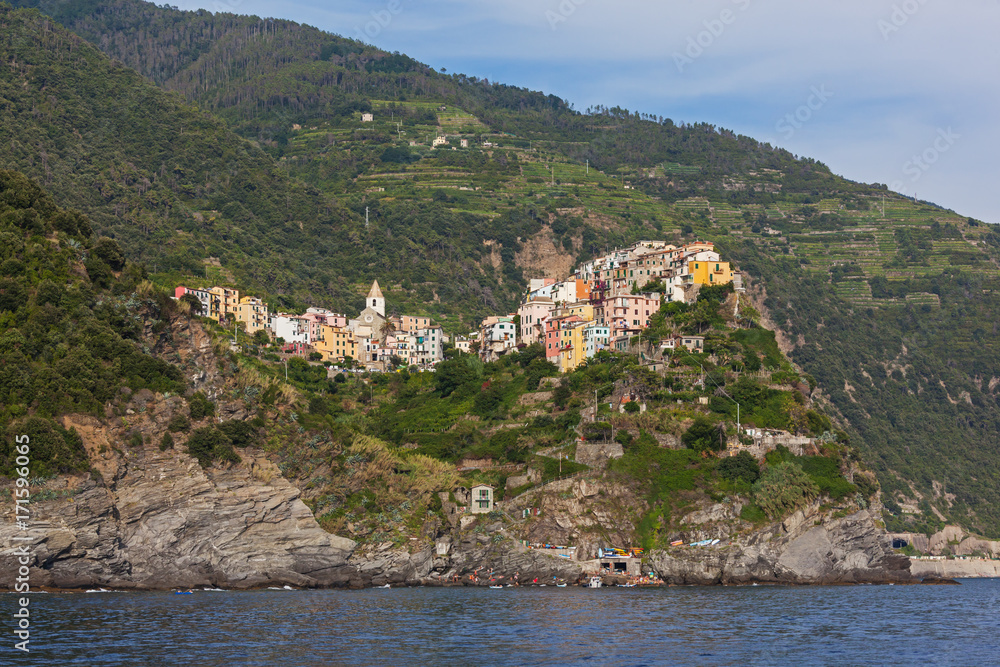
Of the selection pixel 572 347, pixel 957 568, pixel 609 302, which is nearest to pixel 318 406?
pixel 572 347

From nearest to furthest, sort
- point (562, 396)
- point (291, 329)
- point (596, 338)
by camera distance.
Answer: point (562, 396) → point (596, 338) → point (291, 329)

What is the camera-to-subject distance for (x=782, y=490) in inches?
3959

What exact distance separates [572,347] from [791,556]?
35.4m

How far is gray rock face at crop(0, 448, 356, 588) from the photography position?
81250 mm

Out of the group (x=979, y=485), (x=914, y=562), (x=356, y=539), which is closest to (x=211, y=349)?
(x=356, y=539)

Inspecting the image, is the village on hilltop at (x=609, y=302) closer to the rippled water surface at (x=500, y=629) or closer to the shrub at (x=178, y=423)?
the rippled water surface at (x=500, y=629)

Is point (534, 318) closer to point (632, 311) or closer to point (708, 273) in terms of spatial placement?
point (632, 311)

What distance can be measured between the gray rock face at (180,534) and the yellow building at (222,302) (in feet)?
140

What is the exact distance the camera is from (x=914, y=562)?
143250mm

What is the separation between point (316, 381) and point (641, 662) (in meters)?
83.7

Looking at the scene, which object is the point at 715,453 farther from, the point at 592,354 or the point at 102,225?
the point at 102,225

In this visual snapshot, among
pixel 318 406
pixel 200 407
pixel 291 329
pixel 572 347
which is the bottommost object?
pixel 200 407

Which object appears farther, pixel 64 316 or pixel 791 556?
pixel 791 556

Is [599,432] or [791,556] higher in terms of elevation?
[599,432]
